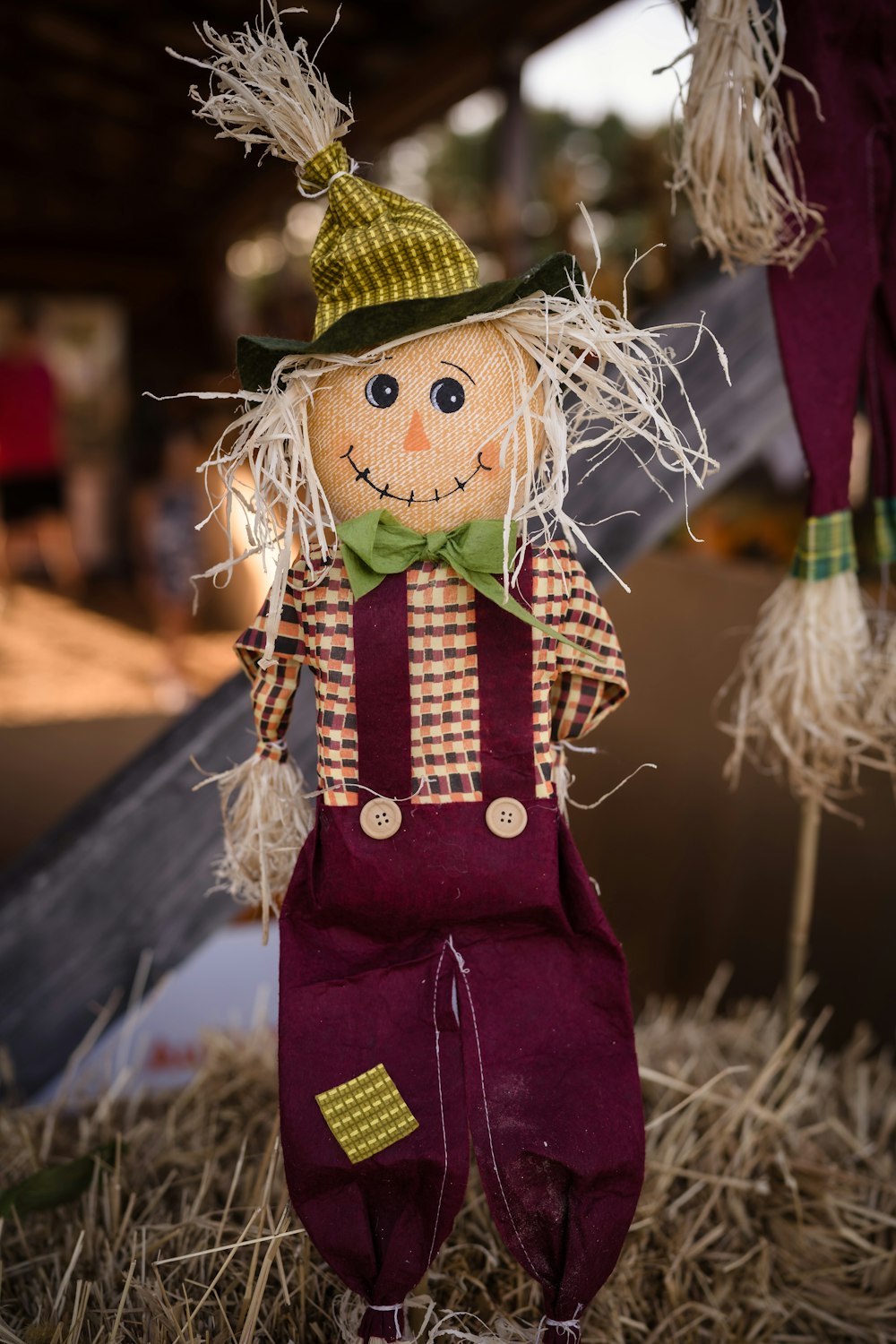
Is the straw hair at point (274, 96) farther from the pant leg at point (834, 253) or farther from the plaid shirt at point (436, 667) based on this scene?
the pant leg at point (834, 253)

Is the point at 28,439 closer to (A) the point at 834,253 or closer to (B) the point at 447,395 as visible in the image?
(A) the point at 834,253

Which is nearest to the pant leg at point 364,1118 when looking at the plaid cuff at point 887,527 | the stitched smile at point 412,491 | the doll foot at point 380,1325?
the doll foot at point 380,1325

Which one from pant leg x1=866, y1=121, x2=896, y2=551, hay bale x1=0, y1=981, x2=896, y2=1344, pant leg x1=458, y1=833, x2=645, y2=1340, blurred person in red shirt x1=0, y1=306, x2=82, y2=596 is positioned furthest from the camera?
blurred person in red shirt x1=0, y1=306, x2=82, y2=596

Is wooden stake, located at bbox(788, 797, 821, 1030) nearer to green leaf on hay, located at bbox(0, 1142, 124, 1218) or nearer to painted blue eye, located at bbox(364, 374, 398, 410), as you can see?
painted blue eye, located at bbox(364, 374, 398, 410)

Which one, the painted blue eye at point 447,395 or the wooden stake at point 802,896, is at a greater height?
the painted blue eye at point 447,395

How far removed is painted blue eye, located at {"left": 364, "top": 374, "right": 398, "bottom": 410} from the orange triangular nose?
1.0 inches

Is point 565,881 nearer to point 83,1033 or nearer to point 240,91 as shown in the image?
point 240,91

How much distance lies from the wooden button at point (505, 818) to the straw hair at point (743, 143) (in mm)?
673

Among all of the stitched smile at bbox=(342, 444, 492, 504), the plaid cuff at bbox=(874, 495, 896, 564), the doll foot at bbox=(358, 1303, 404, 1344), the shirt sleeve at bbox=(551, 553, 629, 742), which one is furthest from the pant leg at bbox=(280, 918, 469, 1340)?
the plaid cuff at bbox=(874, 495, 896, 564)

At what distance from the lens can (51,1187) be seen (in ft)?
4.11

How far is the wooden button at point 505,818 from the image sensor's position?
93 centimetres

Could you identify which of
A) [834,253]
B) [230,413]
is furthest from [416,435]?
[230,413]

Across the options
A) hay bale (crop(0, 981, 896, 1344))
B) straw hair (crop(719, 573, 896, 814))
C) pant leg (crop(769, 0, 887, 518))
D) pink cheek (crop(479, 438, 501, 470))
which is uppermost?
pant leg (crop(769, 0, 887, 518))

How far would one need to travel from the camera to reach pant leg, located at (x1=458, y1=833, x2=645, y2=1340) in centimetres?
95
